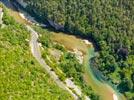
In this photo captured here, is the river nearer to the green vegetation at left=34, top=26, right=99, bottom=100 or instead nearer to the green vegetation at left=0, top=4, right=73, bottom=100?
the green vegetation at left=34, top=26, right=99, bottom=100

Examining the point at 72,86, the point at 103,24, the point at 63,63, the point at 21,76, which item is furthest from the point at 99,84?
the point at 21,76

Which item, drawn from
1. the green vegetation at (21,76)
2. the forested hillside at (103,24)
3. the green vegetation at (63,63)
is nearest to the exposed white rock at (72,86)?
the green vegetation at (63,63)

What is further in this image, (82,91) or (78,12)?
Result: (78,12)

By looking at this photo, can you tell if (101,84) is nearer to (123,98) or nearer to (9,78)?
(123,98)

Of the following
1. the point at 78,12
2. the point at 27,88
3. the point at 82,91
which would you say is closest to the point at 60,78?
the point at 82,91

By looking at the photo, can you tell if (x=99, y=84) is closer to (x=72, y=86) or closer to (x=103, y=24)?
(x=72, y=86)

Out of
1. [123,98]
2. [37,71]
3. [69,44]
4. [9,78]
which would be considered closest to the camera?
[9,78]
